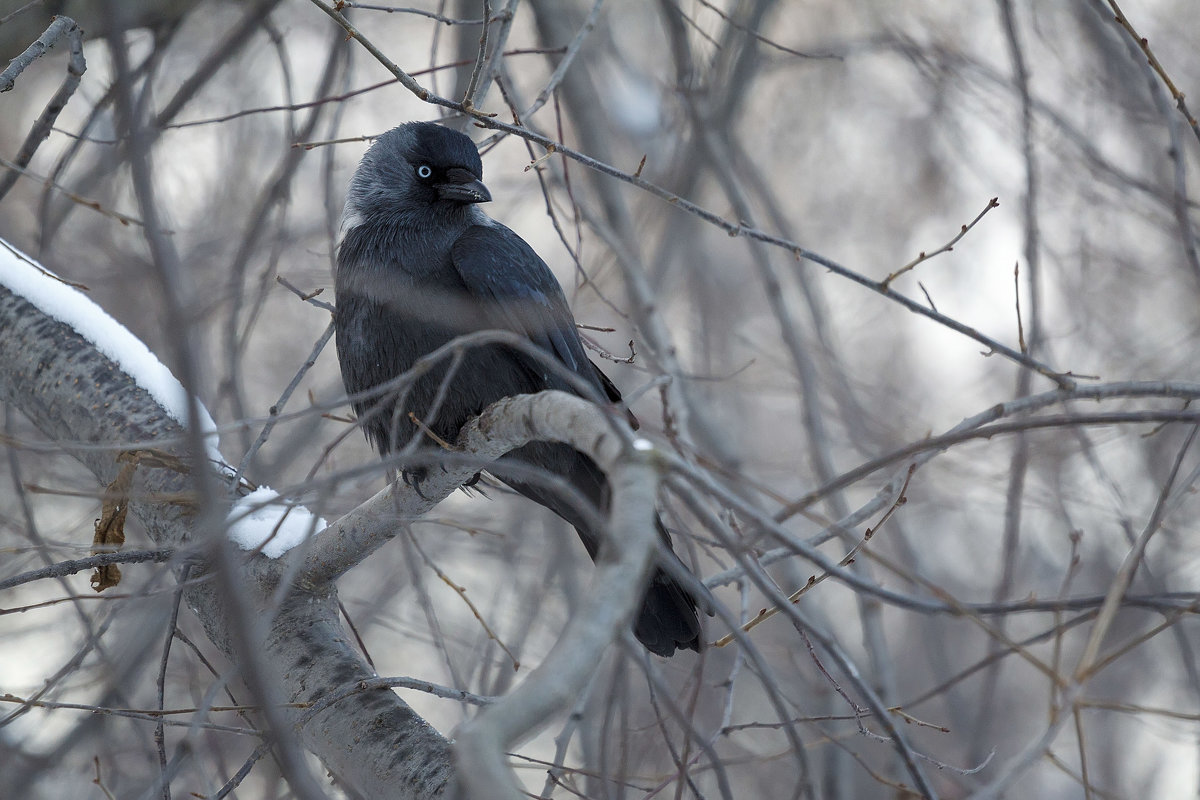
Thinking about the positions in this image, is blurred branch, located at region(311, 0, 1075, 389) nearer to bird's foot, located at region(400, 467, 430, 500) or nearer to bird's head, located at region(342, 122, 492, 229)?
bird's foot, located at region(400, 467, 430, 500)

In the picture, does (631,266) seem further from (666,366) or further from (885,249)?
(885,249)

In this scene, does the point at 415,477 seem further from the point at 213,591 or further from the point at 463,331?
the point at 213,591

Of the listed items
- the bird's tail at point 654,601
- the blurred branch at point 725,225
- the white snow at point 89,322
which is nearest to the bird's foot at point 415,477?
the bird's tail at point 654,601

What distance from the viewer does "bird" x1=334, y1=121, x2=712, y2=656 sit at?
11.7 feet

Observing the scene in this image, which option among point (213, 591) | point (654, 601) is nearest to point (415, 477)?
point (213, 591)

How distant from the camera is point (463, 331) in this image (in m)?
3.62

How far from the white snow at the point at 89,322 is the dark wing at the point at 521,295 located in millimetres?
1089

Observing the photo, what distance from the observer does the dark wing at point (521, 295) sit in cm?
367

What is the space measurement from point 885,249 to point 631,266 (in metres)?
7.16

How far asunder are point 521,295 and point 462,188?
0.69 meters

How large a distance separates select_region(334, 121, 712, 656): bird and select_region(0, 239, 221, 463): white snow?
2.08ft

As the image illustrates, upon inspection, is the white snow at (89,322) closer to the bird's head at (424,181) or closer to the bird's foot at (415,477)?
the bird's foot at (415,477)

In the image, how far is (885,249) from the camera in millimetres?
11156

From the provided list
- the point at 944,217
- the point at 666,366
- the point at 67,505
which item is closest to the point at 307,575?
the point at 666,366
